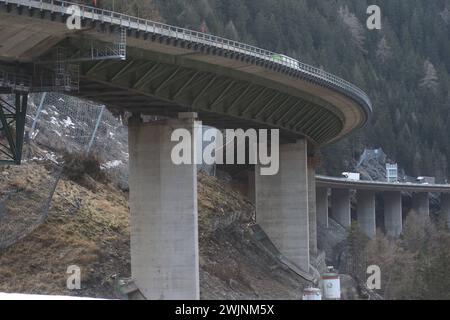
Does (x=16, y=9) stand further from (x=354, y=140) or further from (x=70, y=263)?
(x=354, y=140)

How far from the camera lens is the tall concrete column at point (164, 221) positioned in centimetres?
4862

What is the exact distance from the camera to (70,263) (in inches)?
1909

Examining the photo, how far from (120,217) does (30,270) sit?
11.1 meters

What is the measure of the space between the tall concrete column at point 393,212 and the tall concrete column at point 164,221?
91005 millimetres

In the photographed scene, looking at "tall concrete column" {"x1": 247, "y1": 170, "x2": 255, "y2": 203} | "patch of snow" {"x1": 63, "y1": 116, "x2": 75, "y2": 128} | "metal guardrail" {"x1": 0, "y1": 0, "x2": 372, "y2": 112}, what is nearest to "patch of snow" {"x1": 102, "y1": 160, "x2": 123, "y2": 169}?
"patch of snow" {"x1": 63, "y1": 116, "x2": 75, "y2": 128}

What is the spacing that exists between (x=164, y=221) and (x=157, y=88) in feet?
20.5

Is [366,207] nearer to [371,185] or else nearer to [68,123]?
[371,185]

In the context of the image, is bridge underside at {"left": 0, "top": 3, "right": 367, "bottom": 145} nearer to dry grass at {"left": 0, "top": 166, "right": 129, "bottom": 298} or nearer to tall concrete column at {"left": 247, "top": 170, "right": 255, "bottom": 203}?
dry grass at {"left": 0, "top": 166, "right": 129, "bottom": 298}

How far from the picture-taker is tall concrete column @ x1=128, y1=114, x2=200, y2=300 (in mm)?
48625

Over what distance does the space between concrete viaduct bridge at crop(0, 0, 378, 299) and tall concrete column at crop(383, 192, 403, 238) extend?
240ft

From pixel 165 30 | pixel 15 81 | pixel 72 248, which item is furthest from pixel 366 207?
pixel 15 81

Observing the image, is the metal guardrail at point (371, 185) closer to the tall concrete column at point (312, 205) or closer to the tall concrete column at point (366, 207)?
the tall concrete column at point (366, 207)

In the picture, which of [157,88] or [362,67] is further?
[362,67]

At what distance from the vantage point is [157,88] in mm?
46781
